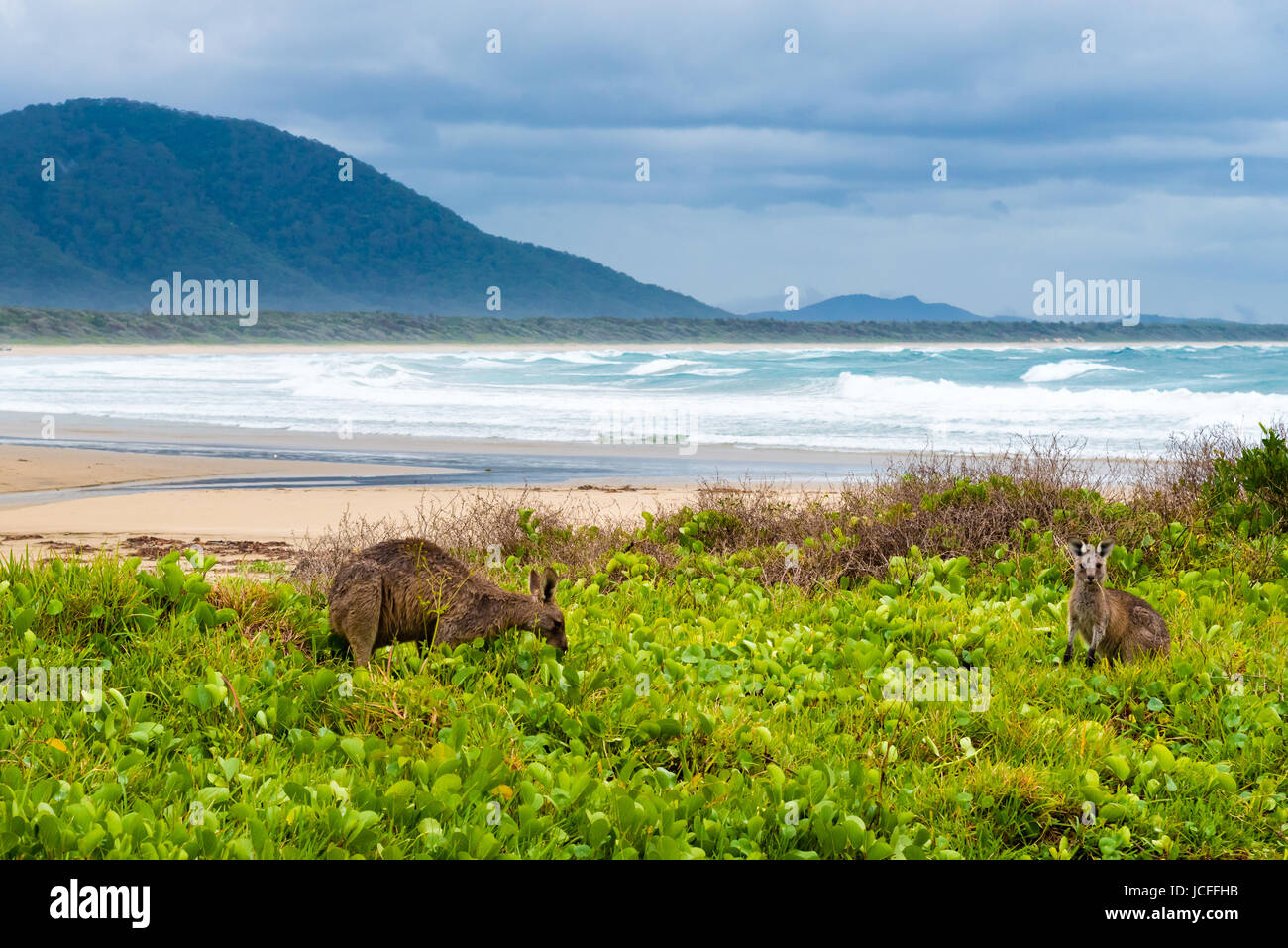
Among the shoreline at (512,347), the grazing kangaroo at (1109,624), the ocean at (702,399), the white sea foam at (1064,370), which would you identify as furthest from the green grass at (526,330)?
the grazing kangaroo at (1109,624)

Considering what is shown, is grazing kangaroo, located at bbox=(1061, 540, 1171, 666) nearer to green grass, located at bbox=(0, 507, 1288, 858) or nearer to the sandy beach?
green grass, located at bbox=(0, 507, 1288, 858)

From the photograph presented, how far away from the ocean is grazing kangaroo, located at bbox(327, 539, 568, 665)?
1699 centimetres

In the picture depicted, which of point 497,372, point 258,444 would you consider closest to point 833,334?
point 497,372

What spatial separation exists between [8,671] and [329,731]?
162cm

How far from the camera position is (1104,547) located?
573 cm

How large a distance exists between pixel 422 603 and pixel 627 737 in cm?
125

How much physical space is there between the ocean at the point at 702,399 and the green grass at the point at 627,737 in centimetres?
1580

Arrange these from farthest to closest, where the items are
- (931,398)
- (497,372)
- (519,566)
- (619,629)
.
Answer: (497,372) → (931,398) → (519,566) → (619,629)

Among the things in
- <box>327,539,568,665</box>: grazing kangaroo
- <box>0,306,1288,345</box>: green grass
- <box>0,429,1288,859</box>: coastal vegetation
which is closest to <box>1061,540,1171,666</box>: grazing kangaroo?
<box>0,429,1288,859</box>: coastal vegetation

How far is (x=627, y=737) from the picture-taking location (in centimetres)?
497

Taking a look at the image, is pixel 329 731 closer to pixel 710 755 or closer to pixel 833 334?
pixel 710 755

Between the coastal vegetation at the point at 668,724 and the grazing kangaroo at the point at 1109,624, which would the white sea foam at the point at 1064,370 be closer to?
the coastal vegetation at the point at 668,724

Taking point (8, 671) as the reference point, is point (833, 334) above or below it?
above

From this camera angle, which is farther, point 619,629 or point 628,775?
point 619,629
